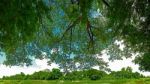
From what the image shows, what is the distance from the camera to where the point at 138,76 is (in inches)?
778

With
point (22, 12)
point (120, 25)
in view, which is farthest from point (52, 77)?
point (22, 12)

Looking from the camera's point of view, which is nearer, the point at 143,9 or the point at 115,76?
the point at 143,9

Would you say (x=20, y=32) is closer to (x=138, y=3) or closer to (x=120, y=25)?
(x=120, y=25)

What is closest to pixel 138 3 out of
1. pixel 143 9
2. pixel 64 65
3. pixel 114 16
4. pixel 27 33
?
pixel 143 9

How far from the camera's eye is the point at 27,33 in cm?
825

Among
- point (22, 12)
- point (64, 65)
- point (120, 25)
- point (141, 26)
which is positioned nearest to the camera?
point (22, 12)

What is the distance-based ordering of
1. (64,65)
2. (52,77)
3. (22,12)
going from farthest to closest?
1. (64,65)
2. (52,77)
3. (22,12)

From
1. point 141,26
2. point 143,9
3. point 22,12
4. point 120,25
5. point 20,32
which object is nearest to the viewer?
point 22,12

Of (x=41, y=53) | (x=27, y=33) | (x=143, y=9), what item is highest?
(x=41, y=53)

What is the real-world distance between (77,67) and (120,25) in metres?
22.5

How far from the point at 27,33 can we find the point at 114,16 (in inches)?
81.4

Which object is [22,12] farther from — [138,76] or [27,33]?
[138,76]

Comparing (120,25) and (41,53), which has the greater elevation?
(41,53)

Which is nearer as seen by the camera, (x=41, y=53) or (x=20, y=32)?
(x=20, y=32)
